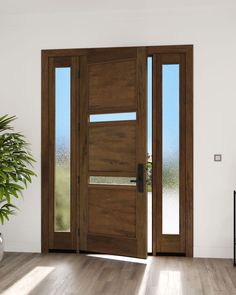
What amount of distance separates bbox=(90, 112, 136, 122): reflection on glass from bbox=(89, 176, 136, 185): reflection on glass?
2.22 ft

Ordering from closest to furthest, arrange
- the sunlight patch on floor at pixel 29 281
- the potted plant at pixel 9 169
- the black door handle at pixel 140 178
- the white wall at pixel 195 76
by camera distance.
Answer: the sunlight patch on floor at pixel 29 281 → the potted plant at pixel 9 169 → the black door handle at pixel 140 178 → the white wall at pixel 195 76

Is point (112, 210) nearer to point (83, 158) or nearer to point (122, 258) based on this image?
point (122, 258)

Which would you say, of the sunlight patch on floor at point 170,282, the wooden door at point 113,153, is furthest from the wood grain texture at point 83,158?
the sunlight patch on floor at point 170,282

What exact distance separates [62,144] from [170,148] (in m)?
1.32

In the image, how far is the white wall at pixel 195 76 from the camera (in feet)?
15.6

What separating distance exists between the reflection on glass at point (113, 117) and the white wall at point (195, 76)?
0.74 meters

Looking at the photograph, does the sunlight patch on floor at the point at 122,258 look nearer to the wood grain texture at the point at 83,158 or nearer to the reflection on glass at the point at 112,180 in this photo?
the wood grain texture at the point at 83,158

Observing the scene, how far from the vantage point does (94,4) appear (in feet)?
15.3

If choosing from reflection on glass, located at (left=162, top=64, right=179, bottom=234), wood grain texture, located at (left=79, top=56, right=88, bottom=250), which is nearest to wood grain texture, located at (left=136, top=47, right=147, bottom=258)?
reflection on glass, located at (left=162, top=64, right=179, bottom=234)

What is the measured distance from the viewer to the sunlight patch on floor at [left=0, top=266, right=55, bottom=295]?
3574 mm

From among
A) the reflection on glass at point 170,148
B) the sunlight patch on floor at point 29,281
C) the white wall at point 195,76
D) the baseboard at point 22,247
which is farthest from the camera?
the baseboard at point 22,247

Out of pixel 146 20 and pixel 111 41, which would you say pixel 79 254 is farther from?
pixel 146 20

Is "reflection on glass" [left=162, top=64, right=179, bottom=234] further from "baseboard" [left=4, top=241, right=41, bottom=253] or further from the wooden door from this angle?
"baseboard" [left=4, top=241, right=41, bottom=253]

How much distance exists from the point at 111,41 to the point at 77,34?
428 mm
